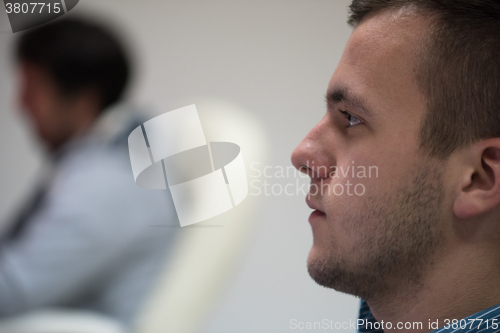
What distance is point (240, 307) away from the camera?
1.16 metres

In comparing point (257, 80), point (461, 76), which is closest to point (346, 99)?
point (461, 76)

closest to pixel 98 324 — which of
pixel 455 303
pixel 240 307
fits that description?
pixel 240 307

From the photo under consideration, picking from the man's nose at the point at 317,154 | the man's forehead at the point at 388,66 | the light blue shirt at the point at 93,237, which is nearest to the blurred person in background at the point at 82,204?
the light blue shirt at the point at 93,237

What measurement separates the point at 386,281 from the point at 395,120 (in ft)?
0.86

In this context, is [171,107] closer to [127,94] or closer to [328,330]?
[127,94]

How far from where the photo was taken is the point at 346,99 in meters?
0.63

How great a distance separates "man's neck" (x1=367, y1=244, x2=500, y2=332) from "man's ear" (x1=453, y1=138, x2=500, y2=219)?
66mm

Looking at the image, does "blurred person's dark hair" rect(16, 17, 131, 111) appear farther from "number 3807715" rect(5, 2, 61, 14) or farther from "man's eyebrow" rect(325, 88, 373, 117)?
"man's eyebrow" rect(325, 88, 373, 117)

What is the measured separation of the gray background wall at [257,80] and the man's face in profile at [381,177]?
564 mm
